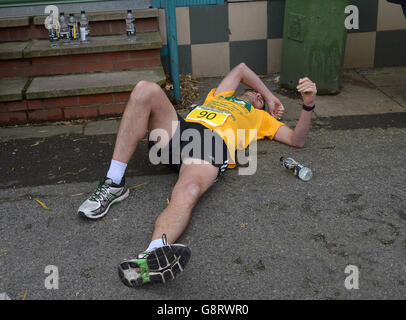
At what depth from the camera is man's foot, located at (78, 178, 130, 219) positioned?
255 centimetres

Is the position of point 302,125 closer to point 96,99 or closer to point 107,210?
point 107,210

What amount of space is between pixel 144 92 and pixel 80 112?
1.53 metres

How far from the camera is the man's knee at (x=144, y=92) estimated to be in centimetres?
268

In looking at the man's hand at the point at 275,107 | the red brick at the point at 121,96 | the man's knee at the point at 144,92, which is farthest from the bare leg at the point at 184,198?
the red brick at the point at 121,96

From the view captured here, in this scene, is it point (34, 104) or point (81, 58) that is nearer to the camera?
point (34, 104)

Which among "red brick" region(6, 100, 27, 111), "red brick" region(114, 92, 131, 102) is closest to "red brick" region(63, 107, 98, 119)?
"red brick" region(114, 92, 131, 102)

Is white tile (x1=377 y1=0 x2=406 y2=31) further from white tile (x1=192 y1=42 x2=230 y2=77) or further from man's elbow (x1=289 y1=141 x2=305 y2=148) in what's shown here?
man's elbow (x1=289 y1=141 x2=305 y2=148)

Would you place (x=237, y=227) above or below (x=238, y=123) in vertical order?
below

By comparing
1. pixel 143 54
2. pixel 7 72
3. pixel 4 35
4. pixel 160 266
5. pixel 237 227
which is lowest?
pixel 237 227

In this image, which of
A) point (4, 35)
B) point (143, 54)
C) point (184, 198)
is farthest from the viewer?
point (4, 35)

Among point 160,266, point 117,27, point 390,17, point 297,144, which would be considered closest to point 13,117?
point 117,27

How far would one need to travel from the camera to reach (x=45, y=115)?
4012 millimetres

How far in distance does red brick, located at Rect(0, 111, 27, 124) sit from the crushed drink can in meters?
2.28

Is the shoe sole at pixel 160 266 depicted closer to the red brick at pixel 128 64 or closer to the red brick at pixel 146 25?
the red brick at pixel 128 64
